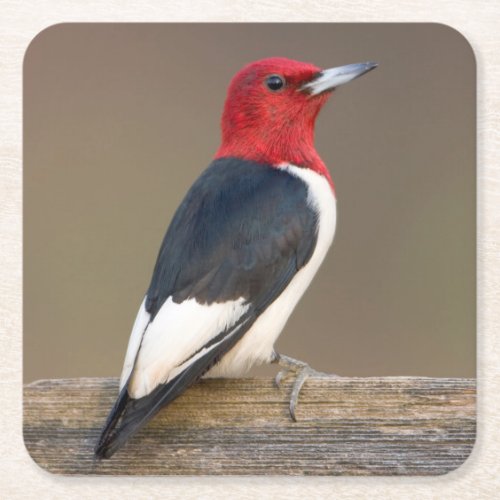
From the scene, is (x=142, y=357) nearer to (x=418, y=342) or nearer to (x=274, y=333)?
(x=274, y=333)

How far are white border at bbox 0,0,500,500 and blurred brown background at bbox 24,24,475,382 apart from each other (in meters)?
0.03

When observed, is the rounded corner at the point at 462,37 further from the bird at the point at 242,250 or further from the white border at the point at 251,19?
the bird at the point at 242,250

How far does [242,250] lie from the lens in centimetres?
220

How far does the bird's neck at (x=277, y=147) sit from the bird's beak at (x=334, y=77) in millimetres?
116

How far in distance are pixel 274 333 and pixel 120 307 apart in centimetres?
44

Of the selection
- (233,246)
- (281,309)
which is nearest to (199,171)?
(233,246)

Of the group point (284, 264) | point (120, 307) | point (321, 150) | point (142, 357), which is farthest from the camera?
point (321, 150)

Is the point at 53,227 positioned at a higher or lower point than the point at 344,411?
higher

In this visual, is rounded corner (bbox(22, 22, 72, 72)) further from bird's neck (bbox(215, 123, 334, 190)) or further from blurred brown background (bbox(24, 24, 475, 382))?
bird's neck (bbox(215, 123, 334, 190))

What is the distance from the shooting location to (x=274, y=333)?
2.25 m

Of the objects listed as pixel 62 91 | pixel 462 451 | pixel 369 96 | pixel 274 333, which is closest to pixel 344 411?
pixel 274 333

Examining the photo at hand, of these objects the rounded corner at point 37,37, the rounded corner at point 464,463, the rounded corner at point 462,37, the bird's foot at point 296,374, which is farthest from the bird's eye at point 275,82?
the rounded corner at point 464,463

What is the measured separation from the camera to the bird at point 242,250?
79.6 inches

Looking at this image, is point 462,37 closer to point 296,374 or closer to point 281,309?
point 281,309
